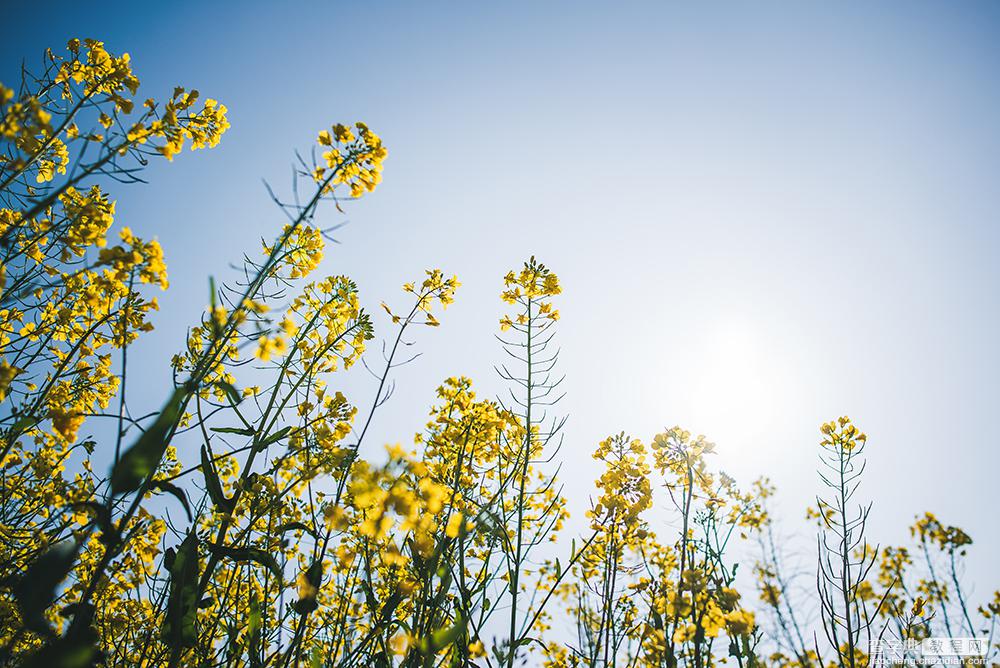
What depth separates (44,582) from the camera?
894mm

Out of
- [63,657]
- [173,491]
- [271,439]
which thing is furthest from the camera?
[271,439]

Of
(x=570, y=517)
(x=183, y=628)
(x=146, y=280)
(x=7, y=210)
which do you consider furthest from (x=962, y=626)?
(x=7, y=210)

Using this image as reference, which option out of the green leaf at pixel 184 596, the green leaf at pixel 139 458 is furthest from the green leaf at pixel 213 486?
the green leaf at pixel 139 458

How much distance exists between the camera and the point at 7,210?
2.54 meters

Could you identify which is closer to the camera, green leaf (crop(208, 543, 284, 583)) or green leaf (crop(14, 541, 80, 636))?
green leaf (crop(14, 541, 80, 636))

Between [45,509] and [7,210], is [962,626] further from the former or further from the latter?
[7,210]

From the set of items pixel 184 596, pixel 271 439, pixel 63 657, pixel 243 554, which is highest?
pixel 271 439

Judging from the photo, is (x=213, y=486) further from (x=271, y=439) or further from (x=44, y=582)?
(x=44, y=582)

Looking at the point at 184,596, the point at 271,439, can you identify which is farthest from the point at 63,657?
the point at 271,439

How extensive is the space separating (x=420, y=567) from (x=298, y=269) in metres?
1.65

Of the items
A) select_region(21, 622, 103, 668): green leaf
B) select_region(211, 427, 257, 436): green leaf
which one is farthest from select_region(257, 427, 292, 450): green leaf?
select_region(21, 622, 103, 668): green leaf

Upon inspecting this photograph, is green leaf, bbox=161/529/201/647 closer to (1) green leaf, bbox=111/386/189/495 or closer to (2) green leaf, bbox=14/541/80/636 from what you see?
(2) green leaf, bbox=14/541/80/636

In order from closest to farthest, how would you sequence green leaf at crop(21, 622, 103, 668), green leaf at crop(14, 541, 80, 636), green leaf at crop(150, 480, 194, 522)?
green leaf at crop(21, 622, 103, 668)
green leaf at crop(14, 541, 80, 636)
green leaf at crop(150, 480, 194, 522)

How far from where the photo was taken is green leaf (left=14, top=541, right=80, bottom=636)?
35.2 inches
